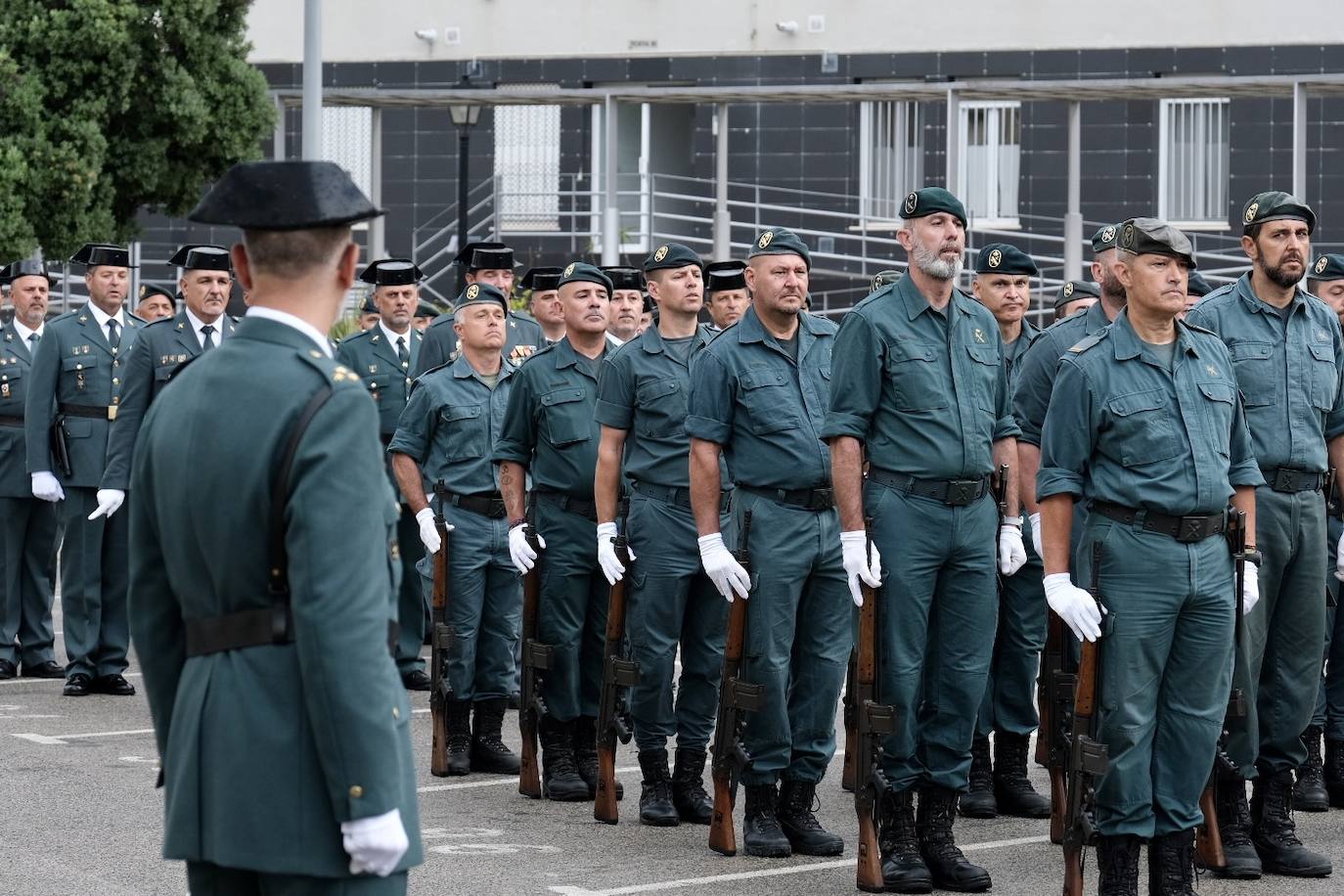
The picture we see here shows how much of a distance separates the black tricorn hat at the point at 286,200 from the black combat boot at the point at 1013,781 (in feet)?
17.5

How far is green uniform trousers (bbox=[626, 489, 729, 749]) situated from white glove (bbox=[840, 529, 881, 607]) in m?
1.30

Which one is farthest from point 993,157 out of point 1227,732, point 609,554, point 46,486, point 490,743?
point 1227,732

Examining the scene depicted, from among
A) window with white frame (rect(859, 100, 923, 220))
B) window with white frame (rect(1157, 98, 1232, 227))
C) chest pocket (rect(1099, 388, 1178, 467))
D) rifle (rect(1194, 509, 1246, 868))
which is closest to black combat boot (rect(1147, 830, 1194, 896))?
rifle (rect(1194, 509, 1246, 868))

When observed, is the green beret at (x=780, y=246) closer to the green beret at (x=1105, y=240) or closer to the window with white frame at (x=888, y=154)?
the green beret at (x=1105, y=240)

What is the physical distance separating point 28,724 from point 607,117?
11.6 metres

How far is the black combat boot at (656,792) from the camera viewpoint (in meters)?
8.38

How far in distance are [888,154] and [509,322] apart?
15.6 metres

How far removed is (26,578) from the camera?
1248 cm

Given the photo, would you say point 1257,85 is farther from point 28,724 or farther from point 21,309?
point 28,724

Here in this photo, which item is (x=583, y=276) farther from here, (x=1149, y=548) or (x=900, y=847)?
(x=1149, y=548)

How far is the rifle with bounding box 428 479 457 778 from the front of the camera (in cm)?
948

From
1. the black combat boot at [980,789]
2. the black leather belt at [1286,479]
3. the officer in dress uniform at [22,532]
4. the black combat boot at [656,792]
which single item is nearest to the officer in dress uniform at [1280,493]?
the black leather belt at [1286,479]

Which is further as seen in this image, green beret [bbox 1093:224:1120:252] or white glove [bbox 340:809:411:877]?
green beret [bbox 1093:224:1120:252]

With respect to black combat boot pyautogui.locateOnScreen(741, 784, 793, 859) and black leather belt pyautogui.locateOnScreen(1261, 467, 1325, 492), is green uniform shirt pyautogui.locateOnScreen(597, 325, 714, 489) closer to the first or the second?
black combat boot pyautogui.locateOnScreen(741, 784, 793, 859)
